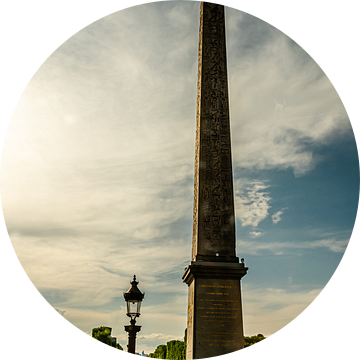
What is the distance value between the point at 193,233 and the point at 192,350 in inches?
126

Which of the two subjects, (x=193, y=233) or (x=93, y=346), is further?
(x=193, y=233)

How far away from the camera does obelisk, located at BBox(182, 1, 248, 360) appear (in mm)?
8344

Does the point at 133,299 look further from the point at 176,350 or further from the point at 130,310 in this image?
the point at 176,350

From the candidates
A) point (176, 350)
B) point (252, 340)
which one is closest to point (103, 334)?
point (176, 350)

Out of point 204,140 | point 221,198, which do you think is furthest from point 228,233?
point 204,140

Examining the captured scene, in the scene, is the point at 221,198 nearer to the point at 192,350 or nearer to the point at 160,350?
the point at 192,350

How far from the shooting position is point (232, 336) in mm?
8281

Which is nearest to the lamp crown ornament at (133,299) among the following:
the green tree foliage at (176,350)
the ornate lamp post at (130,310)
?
the ornate lamp post at (130,310)

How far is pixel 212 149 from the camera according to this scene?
33.9 ft

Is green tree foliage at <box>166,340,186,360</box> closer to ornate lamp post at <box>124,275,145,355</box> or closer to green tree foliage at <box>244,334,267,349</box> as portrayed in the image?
green tree foliage at <box>244,334,267,349</box>

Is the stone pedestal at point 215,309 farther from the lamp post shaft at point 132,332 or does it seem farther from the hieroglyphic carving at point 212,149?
the lamp post shaft at point 132,332

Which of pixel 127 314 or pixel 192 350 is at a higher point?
pixel 127 314

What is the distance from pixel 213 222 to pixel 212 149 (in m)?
2.14

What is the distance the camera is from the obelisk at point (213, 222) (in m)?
8.34
